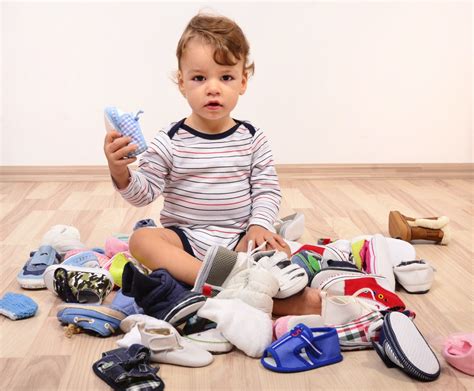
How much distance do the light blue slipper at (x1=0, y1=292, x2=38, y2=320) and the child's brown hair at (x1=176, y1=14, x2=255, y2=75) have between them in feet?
1.81

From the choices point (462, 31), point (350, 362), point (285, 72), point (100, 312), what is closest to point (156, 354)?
point (100, 312)

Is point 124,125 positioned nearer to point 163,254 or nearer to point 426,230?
point 163,254

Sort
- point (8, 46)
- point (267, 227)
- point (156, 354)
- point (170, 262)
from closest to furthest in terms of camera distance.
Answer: point (156, 354) → point (170, 262) → point (267, 227) → point (8, 46)

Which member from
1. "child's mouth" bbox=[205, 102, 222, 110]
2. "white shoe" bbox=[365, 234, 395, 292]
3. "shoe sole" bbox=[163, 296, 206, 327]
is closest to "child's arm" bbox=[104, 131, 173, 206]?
"child's mouth" bbox=[205, 102, 222, 110]

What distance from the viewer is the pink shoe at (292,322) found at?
1244 mm

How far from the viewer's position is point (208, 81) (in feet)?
5.04

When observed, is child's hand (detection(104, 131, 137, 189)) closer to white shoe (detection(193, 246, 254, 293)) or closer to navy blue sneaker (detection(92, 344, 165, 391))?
white shoe (detection(193, 246, 254, 293))

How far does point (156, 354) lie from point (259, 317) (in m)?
0.17

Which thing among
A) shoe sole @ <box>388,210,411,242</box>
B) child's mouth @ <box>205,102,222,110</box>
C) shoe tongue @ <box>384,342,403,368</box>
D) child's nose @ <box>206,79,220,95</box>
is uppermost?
child's nose @ <box>206,79,220,95</box>

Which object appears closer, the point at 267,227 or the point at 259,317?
the point at 259,317

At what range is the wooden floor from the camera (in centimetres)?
113

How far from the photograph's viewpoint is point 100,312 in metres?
1.30

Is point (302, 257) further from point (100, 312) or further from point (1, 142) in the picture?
point (1, 142)

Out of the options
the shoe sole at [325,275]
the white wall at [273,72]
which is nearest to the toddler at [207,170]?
the shoe sole at [325,275]
